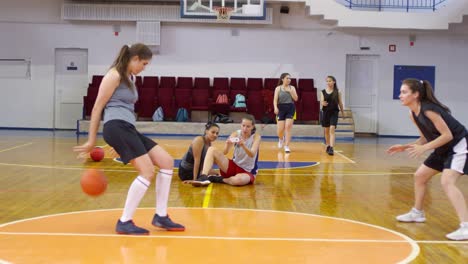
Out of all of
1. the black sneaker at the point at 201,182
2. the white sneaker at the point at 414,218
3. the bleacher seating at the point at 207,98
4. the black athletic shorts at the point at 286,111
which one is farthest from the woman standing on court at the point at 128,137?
the bleacher seating at the point at 207,98

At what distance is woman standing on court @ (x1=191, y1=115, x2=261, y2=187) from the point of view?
7.77m

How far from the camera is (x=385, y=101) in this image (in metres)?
21.1

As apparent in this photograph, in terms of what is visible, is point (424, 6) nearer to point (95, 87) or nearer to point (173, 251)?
point (95, 87)

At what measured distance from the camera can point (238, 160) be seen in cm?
810

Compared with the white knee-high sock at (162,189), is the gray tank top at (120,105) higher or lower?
higher

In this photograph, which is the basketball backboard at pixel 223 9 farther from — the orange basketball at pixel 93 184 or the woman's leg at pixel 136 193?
the woman's leg at pixel 136 193

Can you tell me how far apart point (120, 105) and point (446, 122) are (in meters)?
2.90

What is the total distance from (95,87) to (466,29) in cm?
1306

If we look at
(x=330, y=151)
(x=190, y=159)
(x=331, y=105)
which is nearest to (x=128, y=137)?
(x=190, y=159)

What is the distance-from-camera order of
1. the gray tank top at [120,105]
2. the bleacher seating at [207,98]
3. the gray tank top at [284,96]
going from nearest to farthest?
the gray tank top at [120,105], the gray tank top at [284,96], the bleacher seating at [207,98]

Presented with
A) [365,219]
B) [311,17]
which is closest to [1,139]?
[311,17]

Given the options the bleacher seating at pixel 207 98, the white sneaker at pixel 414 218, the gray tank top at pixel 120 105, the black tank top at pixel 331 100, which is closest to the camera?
the gray tank top at pixel 120 105

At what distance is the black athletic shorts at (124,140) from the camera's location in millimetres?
4867

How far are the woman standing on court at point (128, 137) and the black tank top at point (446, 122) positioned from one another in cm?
234
